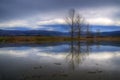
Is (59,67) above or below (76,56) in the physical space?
above

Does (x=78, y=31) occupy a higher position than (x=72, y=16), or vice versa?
(x=72, y=16)

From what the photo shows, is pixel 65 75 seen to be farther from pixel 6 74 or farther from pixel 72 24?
pixel 72 24

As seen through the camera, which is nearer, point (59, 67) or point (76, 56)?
point (59, 67)

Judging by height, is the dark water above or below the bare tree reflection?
above

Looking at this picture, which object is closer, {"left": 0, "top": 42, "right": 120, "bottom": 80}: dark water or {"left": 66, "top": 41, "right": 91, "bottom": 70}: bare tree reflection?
{"left": 0, "top": 42, "right": 120, "bottom": 80}: dark water

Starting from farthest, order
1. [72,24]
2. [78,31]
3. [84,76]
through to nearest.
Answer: [78,31]
[72,24]
[84,76]

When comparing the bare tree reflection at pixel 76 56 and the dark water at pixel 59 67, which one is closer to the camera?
the dark water at pixel 59 67

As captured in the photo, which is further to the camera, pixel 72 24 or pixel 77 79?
pixel 72 24

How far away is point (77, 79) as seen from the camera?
8617mm

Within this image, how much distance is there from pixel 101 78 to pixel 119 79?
0.74 m

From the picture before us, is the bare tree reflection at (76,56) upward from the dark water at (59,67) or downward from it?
downward

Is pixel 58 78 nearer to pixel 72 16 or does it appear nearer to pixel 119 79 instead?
pixel 119 79

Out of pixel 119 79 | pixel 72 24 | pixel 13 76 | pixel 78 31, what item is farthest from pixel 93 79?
pixel 78 31

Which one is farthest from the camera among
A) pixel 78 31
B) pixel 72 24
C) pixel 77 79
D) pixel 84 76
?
pixel 78 31
